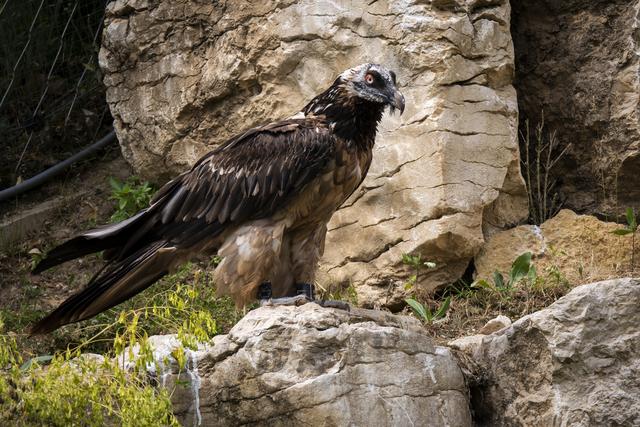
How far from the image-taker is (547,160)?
8.28 m

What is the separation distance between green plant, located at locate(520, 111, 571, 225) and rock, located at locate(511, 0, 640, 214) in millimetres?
97

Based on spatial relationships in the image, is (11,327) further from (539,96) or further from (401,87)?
(539,96)

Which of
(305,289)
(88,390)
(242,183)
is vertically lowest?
(305,289)

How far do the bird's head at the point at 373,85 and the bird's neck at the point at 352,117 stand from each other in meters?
0.04

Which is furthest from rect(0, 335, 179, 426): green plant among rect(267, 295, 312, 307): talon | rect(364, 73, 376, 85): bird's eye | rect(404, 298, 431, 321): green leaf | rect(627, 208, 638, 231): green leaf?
rect(627, 208, 638, 231): green leaf

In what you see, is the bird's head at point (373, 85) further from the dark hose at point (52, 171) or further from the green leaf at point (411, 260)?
the dark hose at point (52, 171)

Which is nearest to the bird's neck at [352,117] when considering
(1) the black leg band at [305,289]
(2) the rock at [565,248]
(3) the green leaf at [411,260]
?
(1) the black leg band at [305,289]

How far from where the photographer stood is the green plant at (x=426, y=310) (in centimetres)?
729

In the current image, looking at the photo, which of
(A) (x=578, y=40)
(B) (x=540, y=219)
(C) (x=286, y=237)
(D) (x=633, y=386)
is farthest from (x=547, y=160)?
(D) (x=633, y=386)

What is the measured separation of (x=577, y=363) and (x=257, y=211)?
2.09 meters

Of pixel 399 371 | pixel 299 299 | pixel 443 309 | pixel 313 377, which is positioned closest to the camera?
pixel 313 377

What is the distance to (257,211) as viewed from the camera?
21.7ft

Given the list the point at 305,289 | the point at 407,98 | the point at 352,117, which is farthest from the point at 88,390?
the point at 407,98

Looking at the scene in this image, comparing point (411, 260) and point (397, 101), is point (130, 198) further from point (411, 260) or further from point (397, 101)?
point (397, 101)
